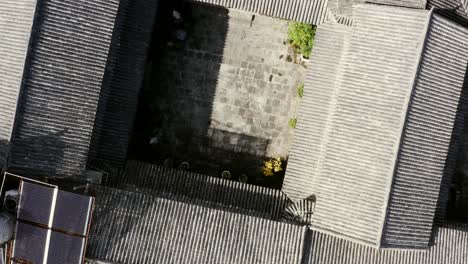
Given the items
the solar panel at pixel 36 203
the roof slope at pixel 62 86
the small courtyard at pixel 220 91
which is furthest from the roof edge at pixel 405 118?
the solar panel at pixel 36 203

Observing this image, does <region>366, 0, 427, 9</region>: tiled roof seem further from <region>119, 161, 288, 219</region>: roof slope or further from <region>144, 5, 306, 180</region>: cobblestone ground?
<region>119, 161, 288, 219</region>: roof slope

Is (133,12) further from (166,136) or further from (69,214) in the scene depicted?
(69,214)

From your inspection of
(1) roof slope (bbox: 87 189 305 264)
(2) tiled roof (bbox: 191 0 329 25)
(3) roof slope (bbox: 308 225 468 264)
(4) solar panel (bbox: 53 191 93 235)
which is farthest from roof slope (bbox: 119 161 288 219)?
(2) tiled roof (bbox: 191 0 329 25)

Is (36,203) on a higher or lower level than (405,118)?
lower

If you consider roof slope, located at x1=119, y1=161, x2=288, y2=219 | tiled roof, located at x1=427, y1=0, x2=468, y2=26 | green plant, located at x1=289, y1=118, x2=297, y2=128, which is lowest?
roof slope, located at x1=119, y1=161, x2=288, y2=219

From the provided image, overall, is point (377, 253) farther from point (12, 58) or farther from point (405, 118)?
point (12, 58)

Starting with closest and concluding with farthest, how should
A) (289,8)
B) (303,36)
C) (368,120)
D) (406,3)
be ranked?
(406,3), (368,120), (289,8), (303,36)

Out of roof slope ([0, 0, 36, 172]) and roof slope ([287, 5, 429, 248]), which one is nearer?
roof slope ([0, 0, 36, 172])

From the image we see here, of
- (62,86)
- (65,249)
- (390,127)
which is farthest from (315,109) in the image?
(65,249)
